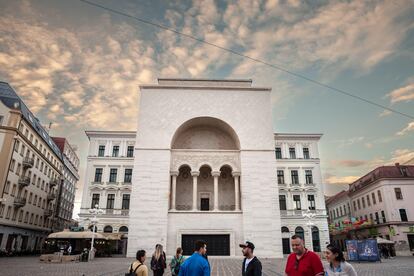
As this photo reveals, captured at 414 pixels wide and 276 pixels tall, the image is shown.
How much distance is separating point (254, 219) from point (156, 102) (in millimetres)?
16185

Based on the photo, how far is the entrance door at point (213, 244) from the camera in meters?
28.2

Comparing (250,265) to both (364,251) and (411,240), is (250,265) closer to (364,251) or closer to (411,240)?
(364,251)

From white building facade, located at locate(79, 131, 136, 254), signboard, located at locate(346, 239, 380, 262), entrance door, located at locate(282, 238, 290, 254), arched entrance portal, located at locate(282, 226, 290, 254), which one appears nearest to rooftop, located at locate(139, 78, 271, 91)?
white building facade, located at locate(79, 131, 136, 254)

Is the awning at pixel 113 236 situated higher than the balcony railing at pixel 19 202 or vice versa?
the balcony railing at pixel 19 202

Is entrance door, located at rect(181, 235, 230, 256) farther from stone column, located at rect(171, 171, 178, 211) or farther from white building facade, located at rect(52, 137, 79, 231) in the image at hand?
white building facade, located at rect(52, 137, 79, 231)

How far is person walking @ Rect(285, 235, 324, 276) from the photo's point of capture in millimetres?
4473

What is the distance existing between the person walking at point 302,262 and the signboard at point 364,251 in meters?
22.4

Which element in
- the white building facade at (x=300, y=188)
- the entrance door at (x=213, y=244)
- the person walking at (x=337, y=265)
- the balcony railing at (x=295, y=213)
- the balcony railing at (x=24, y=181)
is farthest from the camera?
the balcony railing at (x=295, y=213)

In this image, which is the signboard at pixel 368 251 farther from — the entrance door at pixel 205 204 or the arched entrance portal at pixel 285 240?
the entrance door at pixel 205 204

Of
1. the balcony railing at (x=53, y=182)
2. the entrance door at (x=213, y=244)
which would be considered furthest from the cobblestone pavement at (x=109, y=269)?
the balcony railing at (x=53, y=182)

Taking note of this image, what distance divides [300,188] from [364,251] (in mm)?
17146

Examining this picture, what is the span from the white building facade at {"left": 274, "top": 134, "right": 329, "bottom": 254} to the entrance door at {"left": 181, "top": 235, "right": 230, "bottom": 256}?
12.6 m

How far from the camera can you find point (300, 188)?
4041 centimetres

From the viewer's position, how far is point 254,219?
28.8m
